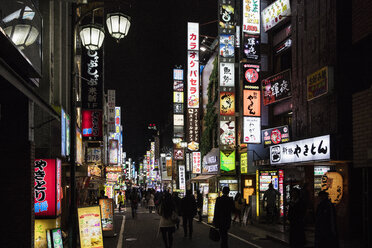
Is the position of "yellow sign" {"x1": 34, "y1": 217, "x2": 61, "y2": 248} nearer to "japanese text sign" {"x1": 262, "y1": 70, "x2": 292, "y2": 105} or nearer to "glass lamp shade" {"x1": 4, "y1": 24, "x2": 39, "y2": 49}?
"glass lamp shade" {"x1": 4, "y1": 24, "x2": 39, "y2": 49}

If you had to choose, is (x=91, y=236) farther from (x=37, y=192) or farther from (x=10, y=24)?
(x=10, y=24)

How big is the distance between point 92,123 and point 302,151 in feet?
38.8

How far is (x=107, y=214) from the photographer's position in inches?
746

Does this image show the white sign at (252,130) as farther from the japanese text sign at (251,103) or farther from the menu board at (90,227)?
the menu board at (90,227)

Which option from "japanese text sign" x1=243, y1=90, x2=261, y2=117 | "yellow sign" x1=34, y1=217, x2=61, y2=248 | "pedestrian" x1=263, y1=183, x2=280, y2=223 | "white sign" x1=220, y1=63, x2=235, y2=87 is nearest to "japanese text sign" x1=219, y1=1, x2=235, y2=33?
"white sign" x1=220, y1=63, x2=235, y2=87

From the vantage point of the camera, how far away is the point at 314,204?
1986 centimetres

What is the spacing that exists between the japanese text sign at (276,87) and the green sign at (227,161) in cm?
564

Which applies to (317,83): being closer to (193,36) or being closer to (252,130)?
(252,130)

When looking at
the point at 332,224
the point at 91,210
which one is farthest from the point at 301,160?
the point at 91,210

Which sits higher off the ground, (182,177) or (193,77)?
(193,77)

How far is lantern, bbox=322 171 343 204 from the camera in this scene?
17000 mm

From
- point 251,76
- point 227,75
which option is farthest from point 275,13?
point 227,75

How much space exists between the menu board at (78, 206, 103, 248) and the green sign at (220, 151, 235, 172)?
17.6 meters

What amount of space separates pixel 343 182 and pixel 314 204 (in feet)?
10.4
